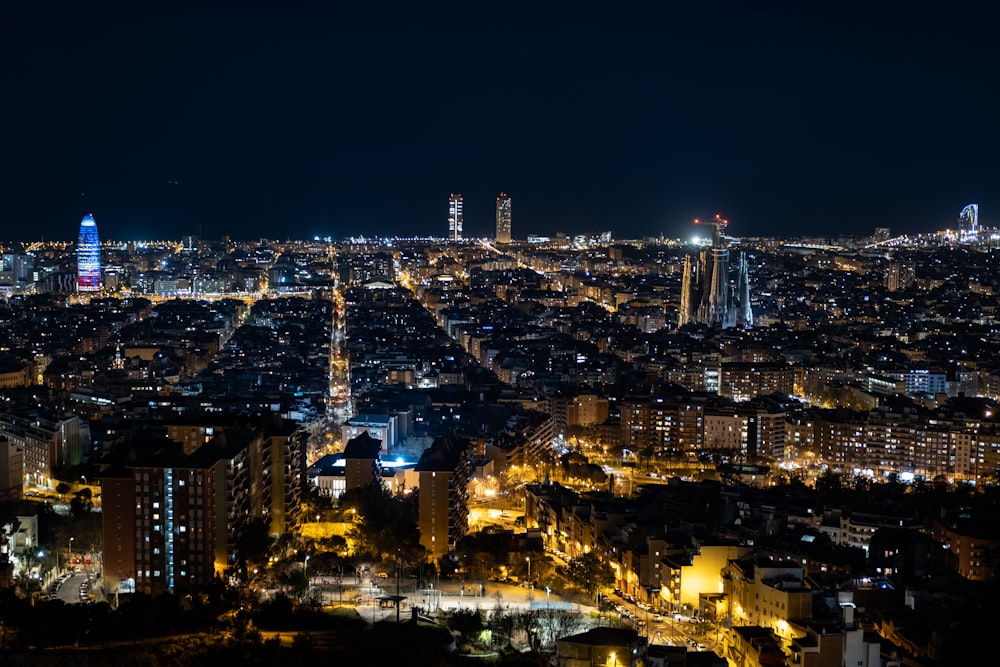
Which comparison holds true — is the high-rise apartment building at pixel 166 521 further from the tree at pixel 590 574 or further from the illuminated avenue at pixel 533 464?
the tree at pixel 590 574

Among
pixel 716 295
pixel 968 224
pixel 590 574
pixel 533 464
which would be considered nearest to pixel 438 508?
pixel 590 574

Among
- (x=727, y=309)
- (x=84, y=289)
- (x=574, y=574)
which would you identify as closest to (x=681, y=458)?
(x=574, y=574)

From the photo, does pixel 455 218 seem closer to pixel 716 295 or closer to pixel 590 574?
pixel 716 295

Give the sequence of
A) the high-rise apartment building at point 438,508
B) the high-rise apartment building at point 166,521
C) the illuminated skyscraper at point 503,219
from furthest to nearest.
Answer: the illuminated skyscraper at point 503,219 → the high-rise apartment building at point 438,508 → the high-rise apartment building at point 166,521

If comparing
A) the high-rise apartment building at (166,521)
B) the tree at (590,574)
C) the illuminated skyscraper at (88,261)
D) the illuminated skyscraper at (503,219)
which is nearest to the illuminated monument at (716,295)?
the illuminated skyscraper at (88,261)

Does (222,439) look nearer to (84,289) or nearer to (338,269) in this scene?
(84,289)
